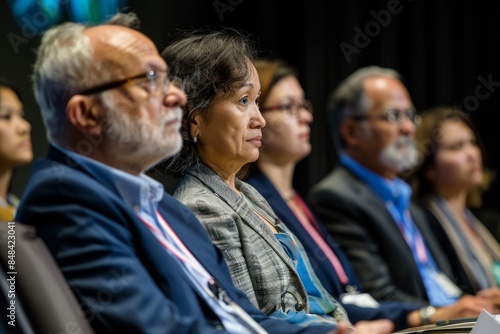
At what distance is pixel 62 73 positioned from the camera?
6.83 feet

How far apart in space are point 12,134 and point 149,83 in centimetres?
62

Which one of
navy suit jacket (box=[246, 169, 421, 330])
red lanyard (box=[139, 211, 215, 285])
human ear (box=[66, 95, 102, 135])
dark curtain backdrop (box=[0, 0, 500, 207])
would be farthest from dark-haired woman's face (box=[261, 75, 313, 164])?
human ear (box=[66, 95, 102, 135])

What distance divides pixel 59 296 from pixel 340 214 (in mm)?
2329

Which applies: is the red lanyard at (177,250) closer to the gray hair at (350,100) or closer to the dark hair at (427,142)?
the gray hair at (350,100)

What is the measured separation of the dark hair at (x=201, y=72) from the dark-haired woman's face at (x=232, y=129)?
0.7 inches

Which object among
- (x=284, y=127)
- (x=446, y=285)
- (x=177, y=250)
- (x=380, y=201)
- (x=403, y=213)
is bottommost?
(x=446, y=285)

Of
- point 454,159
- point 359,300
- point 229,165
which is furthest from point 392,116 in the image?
point 229,165

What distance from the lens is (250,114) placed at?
246 centimetres

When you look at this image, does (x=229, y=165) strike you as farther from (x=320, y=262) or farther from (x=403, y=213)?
(x=403, y=213)

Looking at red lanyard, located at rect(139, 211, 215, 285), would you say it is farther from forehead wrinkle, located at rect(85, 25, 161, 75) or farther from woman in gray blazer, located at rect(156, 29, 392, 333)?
forehead wrinkle, located at rect(85, 25, 161, 75)

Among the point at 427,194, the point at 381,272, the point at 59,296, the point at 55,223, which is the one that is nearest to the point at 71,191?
the point at 55,223

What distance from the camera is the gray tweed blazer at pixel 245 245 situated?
7.75 feet

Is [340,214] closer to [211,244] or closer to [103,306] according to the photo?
[211,244]


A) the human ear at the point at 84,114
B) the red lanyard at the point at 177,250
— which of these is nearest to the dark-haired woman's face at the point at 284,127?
the red lanyard at the point at 177,250
